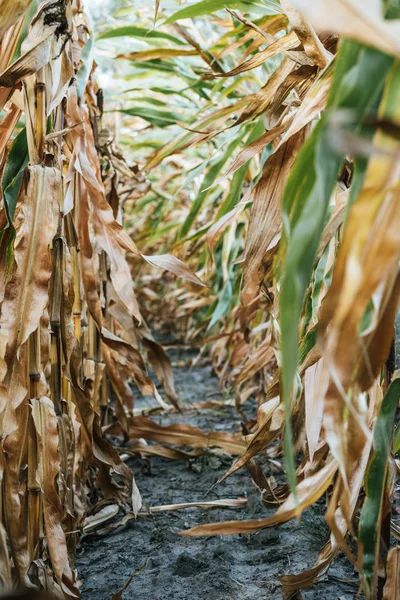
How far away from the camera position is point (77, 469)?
2.62ft

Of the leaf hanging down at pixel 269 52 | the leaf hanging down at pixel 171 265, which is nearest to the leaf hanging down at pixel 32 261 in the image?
the leaf hanging down at pixel 171 265

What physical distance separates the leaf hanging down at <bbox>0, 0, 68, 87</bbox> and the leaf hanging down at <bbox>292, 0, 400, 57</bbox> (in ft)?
1.06

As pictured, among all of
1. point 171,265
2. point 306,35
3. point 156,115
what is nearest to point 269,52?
point 306,35

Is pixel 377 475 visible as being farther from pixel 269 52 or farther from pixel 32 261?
pixel 269 52

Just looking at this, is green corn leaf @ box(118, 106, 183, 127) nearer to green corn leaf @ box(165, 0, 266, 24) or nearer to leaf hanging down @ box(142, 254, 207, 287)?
green corn leaf @ box(165, 0, 266, 24)

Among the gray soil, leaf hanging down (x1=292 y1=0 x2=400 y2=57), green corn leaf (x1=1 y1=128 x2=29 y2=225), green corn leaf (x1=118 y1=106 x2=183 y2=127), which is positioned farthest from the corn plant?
green corn leaf (x1=118 y1=106 x2=183 y2=127)

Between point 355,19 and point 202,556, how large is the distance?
2.17 ft

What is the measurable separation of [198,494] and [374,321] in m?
0.73

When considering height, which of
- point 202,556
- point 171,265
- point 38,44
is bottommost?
point 202,556

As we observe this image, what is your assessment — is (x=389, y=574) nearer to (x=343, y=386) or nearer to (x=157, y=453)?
(x=343, y=386)

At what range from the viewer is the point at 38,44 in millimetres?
519

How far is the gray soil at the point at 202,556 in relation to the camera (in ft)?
2.19

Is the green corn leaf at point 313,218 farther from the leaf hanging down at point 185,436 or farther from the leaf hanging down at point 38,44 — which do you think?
the leaf hanging down at point 185,436

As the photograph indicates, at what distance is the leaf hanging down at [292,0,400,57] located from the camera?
26 cm
